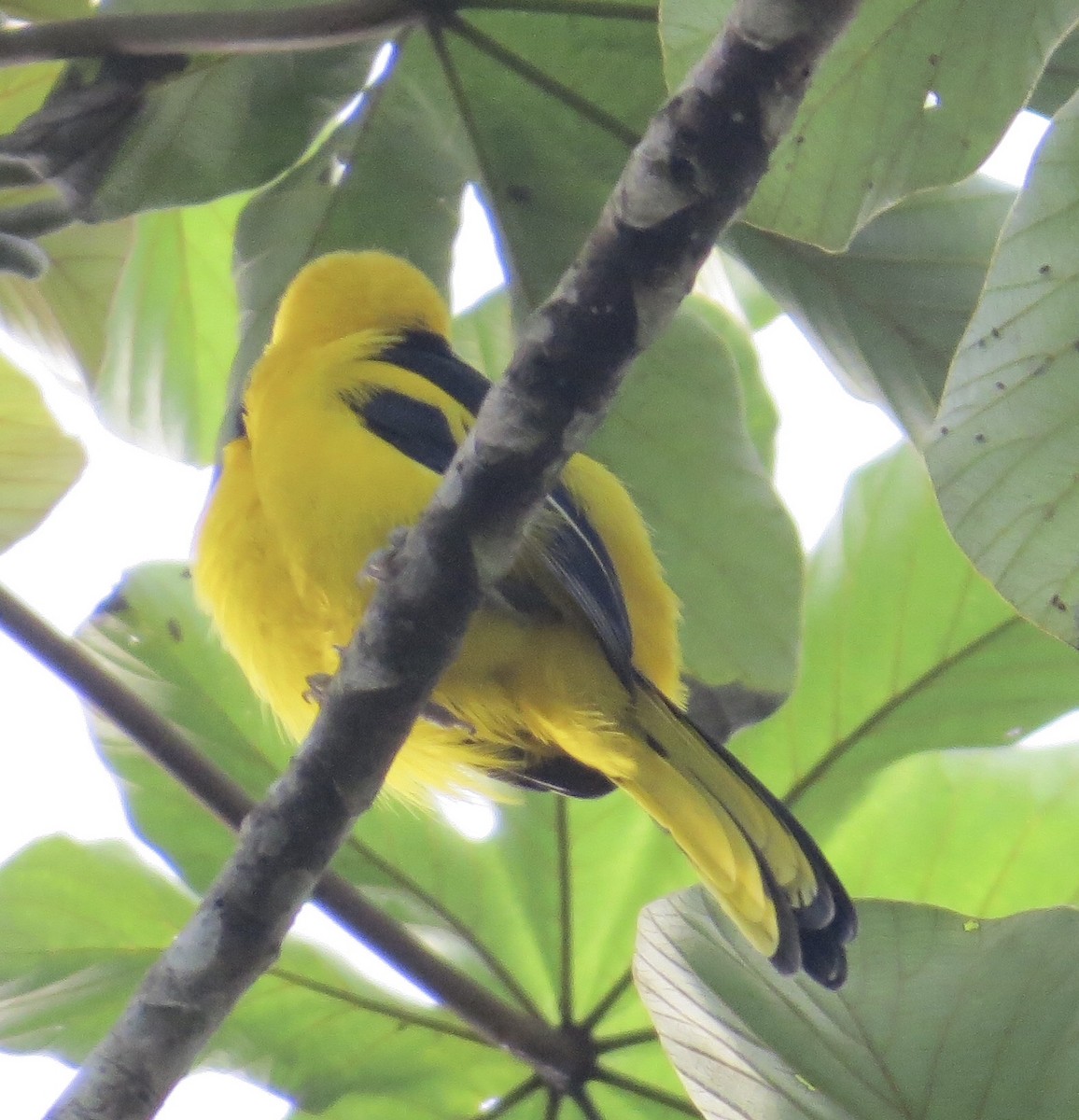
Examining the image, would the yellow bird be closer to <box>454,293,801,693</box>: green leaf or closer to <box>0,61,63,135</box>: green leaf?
<box>454,293,801,693</box>: green leaf

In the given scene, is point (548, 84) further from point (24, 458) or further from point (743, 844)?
point (743, 844)

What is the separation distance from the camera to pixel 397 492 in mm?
2082

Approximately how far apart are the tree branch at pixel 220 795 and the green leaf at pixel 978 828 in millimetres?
661

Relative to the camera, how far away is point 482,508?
139 cm

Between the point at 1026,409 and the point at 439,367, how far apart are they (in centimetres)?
123

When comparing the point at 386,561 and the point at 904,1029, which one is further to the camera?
the point at 904,1029

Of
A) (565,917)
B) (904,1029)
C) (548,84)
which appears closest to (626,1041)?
(565,917)

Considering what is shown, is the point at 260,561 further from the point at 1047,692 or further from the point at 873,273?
the point at 1047,692

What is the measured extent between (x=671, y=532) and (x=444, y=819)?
2.10ft

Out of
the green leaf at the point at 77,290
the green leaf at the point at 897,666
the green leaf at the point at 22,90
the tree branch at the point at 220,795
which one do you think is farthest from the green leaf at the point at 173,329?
the green leaf at the point at 897,666

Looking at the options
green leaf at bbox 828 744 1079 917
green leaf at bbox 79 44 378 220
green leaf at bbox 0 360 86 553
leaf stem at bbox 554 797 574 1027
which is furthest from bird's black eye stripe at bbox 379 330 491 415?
green leaf at bbox 828 744 1079 917

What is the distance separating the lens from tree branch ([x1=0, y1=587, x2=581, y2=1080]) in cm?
180

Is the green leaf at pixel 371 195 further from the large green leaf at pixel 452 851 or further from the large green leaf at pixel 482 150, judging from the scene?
the large green leaf at pixel 452 851

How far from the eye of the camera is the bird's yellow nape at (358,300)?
2617 millimetres
